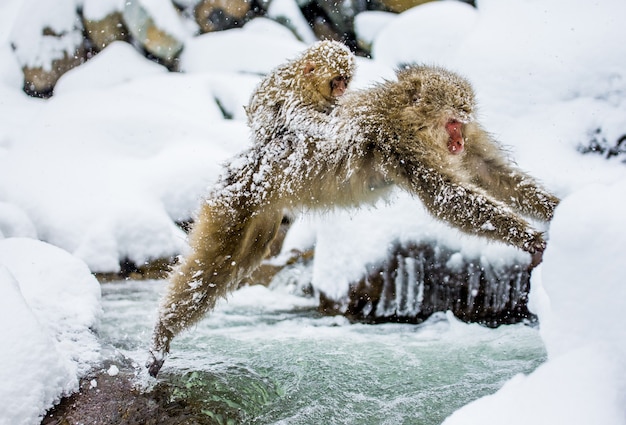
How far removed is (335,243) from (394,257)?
47cm

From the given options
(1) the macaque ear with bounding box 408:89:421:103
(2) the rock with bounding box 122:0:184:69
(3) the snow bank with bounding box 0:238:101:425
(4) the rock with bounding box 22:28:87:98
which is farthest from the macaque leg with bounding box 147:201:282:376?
(4) the rock with bounding box 22:28:87:98

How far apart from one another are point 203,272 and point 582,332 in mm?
1832

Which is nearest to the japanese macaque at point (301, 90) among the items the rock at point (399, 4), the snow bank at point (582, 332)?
the snow bank at point (582, 332)

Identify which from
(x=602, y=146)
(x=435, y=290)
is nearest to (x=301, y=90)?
(x=435, y=290)

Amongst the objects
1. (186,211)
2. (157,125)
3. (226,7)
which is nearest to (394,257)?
(186,211)

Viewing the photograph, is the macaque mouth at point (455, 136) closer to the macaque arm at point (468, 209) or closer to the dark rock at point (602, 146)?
the macaque arm at point (468, 209)

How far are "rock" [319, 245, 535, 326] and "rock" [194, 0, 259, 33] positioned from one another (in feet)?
22.8

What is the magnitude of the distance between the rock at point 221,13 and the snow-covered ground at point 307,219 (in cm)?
39

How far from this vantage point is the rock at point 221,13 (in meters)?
10.2

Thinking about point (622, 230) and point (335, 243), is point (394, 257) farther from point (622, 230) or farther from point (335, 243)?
point (622, 230)

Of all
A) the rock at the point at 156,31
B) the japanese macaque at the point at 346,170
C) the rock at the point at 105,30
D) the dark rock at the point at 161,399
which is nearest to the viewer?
the dark rock at the point at 161,399

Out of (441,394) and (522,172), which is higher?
(522,172)

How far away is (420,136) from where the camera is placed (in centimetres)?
263

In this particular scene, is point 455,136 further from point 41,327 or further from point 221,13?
point 221,13
